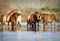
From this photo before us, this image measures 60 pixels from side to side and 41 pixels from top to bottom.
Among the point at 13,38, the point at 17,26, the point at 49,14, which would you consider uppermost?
the point at 49,14

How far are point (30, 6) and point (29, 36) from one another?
514 millimetres

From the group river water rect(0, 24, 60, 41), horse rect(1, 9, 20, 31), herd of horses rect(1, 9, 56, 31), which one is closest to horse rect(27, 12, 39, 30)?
herd of horses rect(1, 9, 56, 31)

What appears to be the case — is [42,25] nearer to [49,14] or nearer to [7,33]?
[49,14]

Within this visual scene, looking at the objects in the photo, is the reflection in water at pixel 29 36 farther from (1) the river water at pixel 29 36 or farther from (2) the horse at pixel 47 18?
(2) the horse at pixel 47 18

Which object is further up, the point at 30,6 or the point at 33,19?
the point at 30,6

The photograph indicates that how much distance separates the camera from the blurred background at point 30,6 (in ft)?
10.5

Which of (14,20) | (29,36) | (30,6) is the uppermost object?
(30,6)

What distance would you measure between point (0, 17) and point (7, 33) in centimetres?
30

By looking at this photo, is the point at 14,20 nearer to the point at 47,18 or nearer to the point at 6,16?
the point at 6,16

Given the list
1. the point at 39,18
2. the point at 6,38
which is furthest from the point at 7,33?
the point at 39,18

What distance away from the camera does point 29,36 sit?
3129 millimetres

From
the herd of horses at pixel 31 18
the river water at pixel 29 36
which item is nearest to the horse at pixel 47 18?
the herd of horses at pixel 31 18

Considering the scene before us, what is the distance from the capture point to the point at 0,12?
319 centimetres

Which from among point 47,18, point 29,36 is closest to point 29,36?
point 29,36
